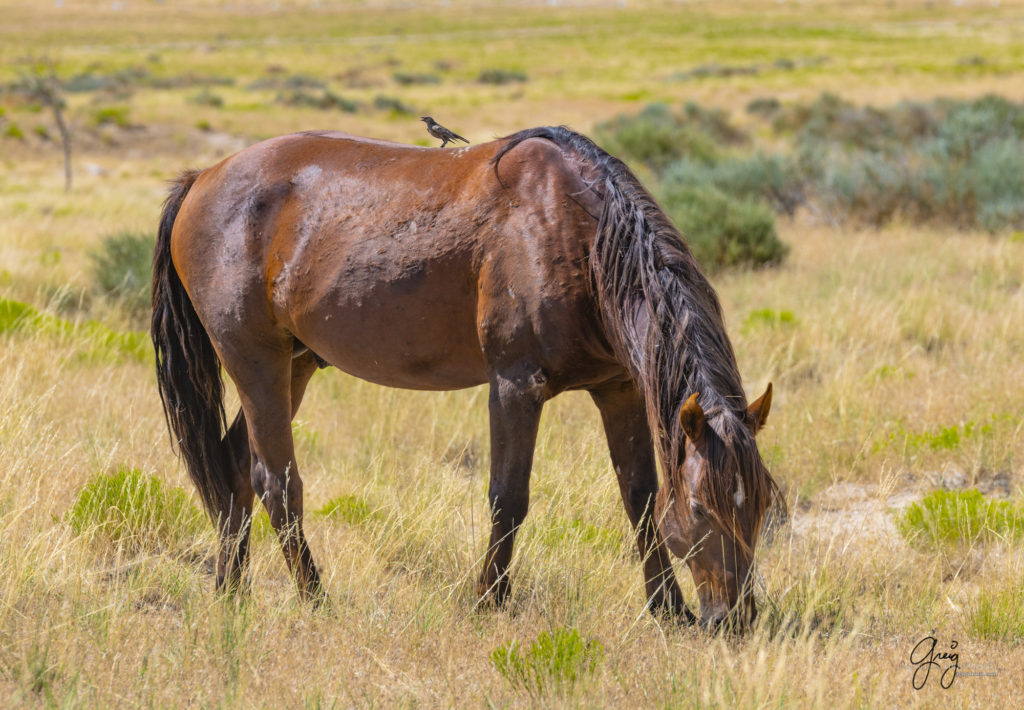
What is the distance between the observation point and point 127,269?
906 centimetres

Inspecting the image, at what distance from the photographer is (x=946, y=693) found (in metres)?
3.03

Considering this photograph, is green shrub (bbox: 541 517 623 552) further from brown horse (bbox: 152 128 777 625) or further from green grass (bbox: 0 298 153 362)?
green grass (bbox: 0 298 153 362)

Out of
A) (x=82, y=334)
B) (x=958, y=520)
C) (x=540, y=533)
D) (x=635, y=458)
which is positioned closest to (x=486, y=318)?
(x=635, y=458)

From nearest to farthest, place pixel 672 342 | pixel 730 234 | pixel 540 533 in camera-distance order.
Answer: pixel 672 342
pixel 540 533
pixel 730 234

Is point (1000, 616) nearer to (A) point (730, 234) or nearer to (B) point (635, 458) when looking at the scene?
(B) point (635, 458)

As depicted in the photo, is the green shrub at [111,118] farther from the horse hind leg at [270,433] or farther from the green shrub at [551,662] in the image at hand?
the green shrub at [551,662]

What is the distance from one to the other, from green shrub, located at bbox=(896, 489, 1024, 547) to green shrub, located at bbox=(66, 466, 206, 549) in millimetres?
3344

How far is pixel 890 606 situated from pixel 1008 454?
2150 millimetres

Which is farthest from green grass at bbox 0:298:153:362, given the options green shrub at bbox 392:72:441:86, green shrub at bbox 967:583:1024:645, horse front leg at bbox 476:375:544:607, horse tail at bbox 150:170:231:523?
green shrub at bbox 392:72:441:86

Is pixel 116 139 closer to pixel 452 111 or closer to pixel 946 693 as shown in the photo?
pixel 452 111

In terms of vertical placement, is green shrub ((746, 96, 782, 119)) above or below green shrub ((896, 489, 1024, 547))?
above

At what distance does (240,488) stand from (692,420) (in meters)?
2.26

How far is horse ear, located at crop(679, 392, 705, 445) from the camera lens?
287 centimetres

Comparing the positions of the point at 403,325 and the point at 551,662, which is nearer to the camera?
the point at 551,662
